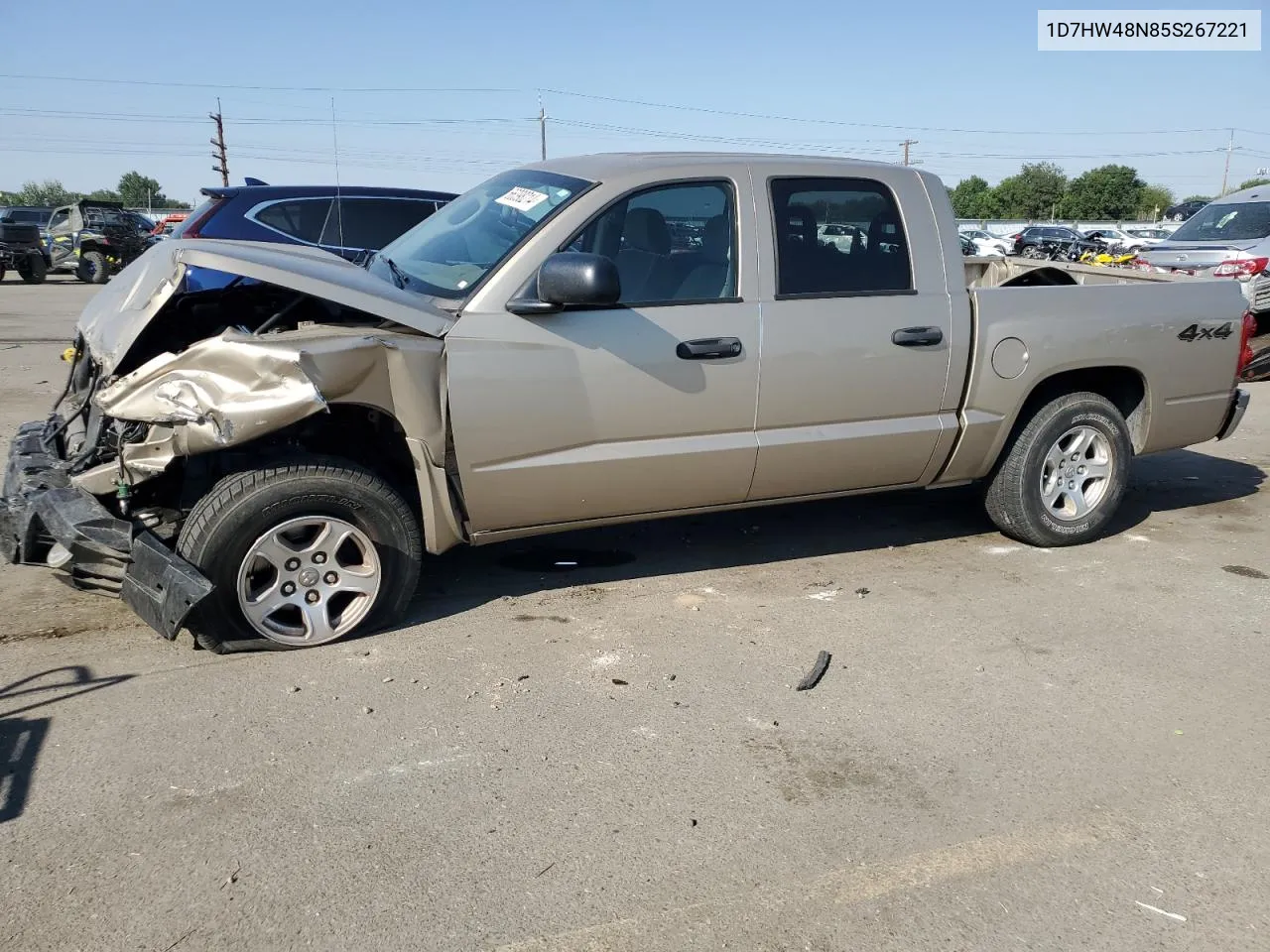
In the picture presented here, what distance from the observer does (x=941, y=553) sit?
542 centimetres

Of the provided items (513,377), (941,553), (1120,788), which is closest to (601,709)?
(513,377)

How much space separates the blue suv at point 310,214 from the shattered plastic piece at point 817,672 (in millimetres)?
5412

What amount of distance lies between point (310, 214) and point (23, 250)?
18.3m

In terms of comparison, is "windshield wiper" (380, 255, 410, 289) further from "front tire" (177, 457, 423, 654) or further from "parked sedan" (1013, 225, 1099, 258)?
"parked sedan" (1013, 225, 1099, 258)

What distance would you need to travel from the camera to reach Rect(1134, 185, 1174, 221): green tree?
→ 90.6m

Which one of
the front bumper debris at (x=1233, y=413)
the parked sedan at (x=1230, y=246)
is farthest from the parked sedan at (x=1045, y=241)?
the front bumper debris at (x=1233, y=413)

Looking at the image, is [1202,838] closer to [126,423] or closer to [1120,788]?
[1120,788]

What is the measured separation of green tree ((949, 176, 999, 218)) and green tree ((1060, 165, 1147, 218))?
6.34 m

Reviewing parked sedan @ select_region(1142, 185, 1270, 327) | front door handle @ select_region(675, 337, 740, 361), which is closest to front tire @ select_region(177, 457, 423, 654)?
front door handle @ select_region(675, 337, 740, 361)

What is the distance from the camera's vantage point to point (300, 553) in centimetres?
392

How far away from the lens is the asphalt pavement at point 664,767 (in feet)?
8.48

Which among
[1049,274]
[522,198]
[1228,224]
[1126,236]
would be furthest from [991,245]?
[522,198]

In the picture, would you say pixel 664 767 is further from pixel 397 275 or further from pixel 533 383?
pixel 397 275

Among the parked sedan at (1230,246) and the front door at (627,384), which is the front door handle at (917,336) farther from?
the parked sedan at (1230,246)
